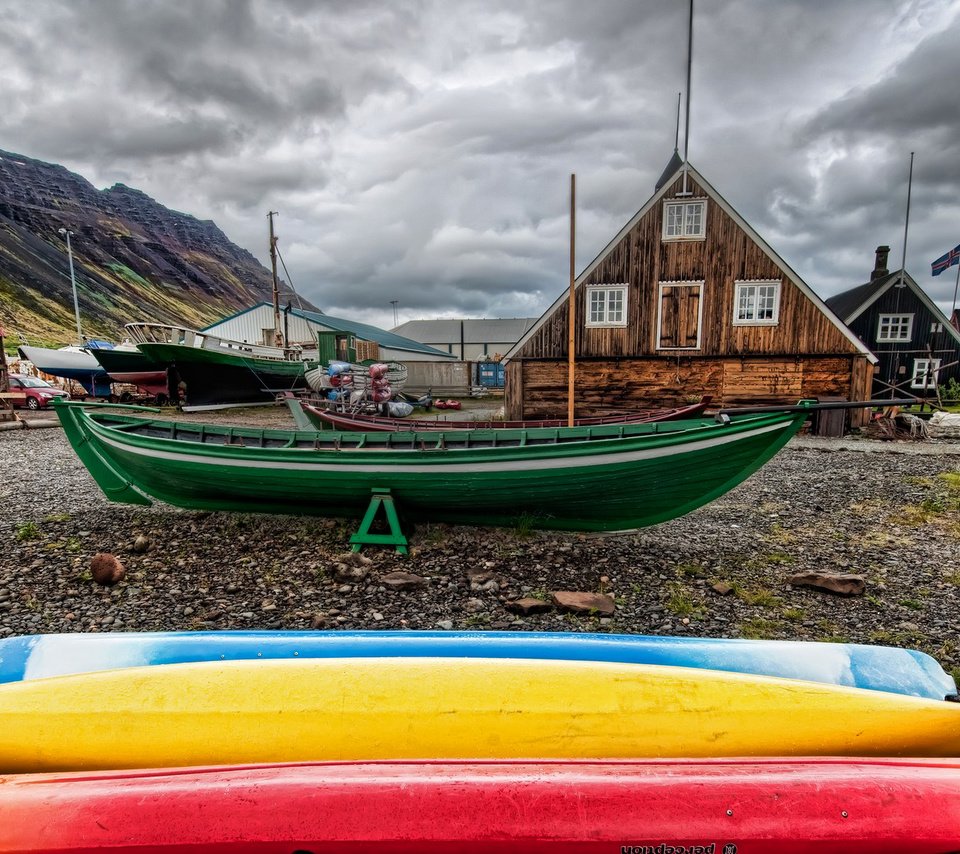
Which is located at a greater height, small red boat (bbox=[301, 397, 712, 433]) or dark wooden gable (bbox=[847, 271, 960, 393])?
dark wooden gable (bbox=[847, 271, 960, 393])

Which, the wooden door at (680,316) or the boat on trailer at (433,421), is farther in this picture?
the wooden door at (680,316)

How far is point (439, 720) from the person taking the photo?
2.52 meters

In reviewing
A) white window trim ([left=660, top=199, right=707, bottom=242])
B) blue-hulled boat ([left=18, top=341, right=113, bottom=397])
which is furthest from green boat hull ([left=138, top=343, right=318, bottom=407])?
white window trim ([left=660, top=199, right=707, bottom=242])

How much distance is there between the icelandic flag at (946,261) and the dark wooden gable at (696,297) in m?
14.1

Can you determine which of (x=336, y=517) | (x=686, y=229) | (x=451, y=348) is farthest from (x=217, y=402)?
(x=451, y=348)

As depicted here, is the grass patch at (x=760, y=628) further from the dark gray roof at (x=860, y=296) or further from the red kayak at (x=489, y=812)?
the dark gray roof at (x=860, y=296)

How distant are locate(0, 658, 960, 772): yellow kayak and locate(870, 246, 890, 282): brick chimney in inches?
1412

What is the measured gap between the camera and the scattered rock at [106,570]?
19.9 ft

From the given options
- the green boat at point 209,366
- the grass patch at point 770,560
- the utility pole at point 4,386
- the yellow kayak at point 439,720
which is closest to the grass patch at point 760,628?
the grass patch at point 770,560

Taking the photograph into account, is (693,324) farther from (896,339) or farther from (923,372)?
(896,339)

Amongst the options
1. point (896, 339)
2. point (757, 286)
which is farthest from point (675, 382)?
point (896, 339)

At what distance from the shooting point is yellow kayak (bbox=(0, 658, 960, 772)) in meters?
2.44

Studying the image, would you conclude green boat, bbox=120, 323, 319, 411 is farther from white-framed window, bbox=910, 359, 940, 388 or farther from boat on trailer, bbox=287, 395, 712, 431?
white-framed window, bbox=910, 359, 940, 388

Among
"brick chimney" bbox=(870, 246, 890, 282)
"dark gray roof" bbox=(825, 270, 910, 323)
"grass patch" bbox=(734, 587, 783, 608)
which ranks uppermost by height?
"brick chimney" bbox=(870, 246, 890, 282)
